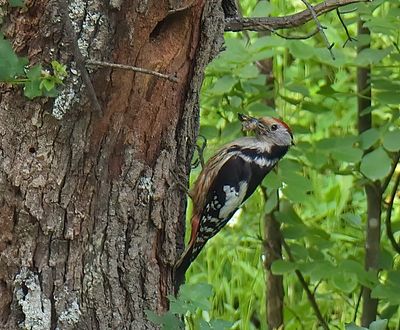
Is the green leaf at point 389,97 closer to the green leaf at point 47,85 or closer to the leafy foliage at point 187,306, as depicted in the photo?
the leafy foliage at point 187,306

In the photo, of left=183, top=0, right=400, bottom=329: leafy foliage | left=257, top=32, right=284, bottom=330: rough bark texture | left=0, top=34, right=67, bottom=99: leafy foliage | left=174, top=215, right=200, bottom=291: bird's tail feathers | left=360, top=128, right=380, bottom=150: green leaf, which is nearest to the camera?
left=0, top=34, right=67, bottom=99: leafy foliage

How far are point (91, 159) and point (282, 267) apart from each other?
150 centimetres

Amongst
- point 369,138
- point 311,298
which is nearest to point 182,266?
point 369,138

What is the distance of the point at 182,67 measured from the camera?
2.49 m

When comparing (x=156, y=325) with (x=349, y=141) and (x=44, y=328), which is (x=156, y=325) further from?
(x=349, y=141)

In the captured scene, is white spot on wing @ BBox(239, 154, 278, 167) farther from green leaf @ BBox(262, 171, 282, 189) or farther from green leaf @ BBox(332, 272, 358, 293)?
green leaf @ BBox(332, 272, 358, 293)

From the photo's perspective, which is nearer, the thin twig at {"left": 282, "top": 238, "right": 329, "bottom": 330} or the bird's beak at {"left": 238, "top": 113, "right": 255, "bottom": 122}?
the bird's beak at {"left": 238, "top": 113, "right": 255, "bottom": 122}

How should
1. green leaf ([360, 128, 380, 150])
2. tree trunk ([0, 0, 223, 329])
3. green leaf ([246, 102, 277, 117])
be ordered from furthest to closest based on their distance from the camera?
green leaf ([246, 102, 277, 117]), green leaf ([360, 128, 380, 150]), tree trunk ([0, 0, 223, 329])

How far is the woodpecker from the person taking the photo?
10.5 ft

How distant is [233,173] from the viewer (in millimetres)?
3361

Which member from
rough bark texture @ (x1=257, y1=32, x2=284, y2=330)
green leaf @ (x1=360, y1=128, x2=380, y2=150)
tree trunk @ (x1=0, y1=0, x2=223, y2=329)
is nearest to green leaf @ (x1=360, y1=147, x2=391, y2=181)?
green leaf @ (x1=360, y1=128, x2=380, y2=150)

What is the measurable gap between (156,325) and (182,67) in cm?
76

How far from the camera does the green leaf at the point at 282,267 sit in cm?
364

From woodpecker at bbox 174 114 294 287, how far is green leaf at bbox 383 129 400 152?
405 mm
